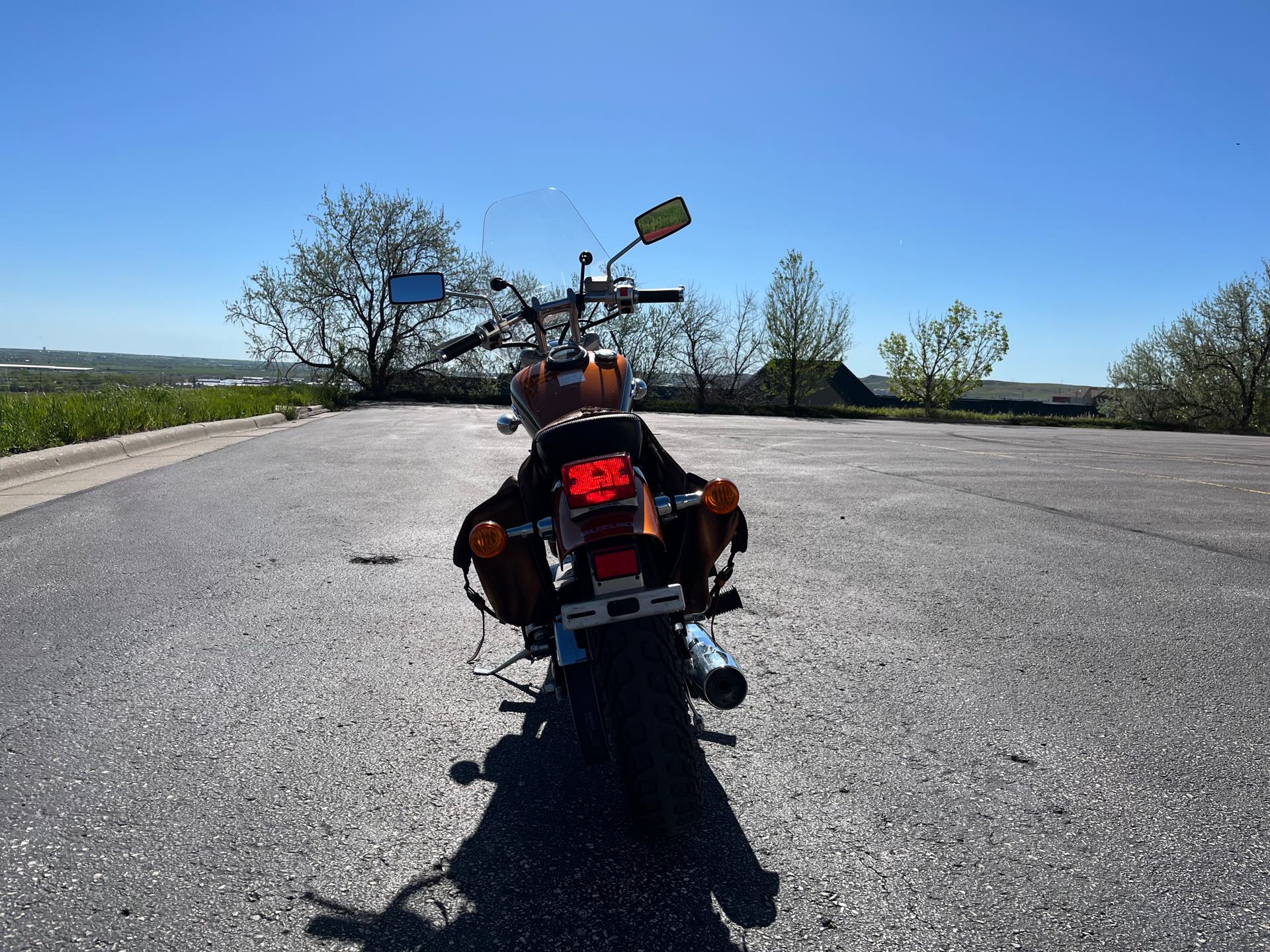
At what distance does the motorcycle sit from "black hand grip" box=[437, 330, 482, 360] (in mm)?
479

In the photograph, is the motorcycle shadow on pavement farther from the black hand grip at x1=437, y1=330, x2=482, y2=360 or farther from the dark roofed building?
the dark roofed building

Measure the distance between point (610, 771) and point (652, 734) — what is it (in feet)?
2.05

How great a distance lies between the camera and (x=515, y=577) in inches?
96.3

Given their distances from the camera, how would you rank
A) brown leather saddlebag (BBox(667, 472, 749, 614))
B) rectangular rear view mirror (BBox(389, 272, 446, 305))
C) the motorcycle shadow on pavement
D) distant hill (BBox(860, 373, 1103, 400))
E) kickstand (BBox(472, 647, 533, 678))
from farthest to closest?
distant hill (BBox(860, 373, 1103, 400)) → rectangular rear view mirror (BBox(389, 272, 446, 305)) → kickstand (BBox(472, 647, 533, 678)) → brown leather saddlebag (BBox(667, 472, 749, 614)) → the motorcycle shadow on pavement

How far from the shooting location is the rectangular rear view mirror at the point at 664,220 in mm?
3674

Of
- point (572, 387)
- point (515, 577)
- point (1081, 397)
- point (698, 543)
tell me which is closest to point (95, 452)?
point (572, 387)

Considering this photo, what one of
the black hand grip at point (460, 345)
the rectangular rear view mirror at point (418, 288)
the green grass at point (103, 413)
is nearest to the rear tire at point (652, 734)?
the black hand grip at point (460, 345)

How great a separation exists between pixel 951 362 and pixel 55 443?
52180 mm

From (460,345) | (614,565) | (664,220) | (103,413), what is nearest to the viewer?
(614,565)

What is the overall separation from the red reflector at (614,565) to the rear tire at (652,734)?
16 centimetres

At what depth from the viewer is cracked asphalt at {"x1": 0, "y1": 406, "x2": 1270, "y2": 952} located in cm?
191

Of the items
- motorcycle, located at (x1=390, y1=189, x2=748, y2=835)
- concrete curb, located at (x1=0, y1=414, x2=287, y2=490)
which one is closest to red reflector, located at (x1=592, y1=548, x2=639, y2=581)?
motorcycle, located at (x1=390, y1=189, x2=748, y2=835)

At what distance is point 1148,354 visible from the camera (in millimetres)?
46625

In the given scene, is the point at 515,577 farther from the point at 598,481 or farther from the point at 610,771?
the point at 610,771
